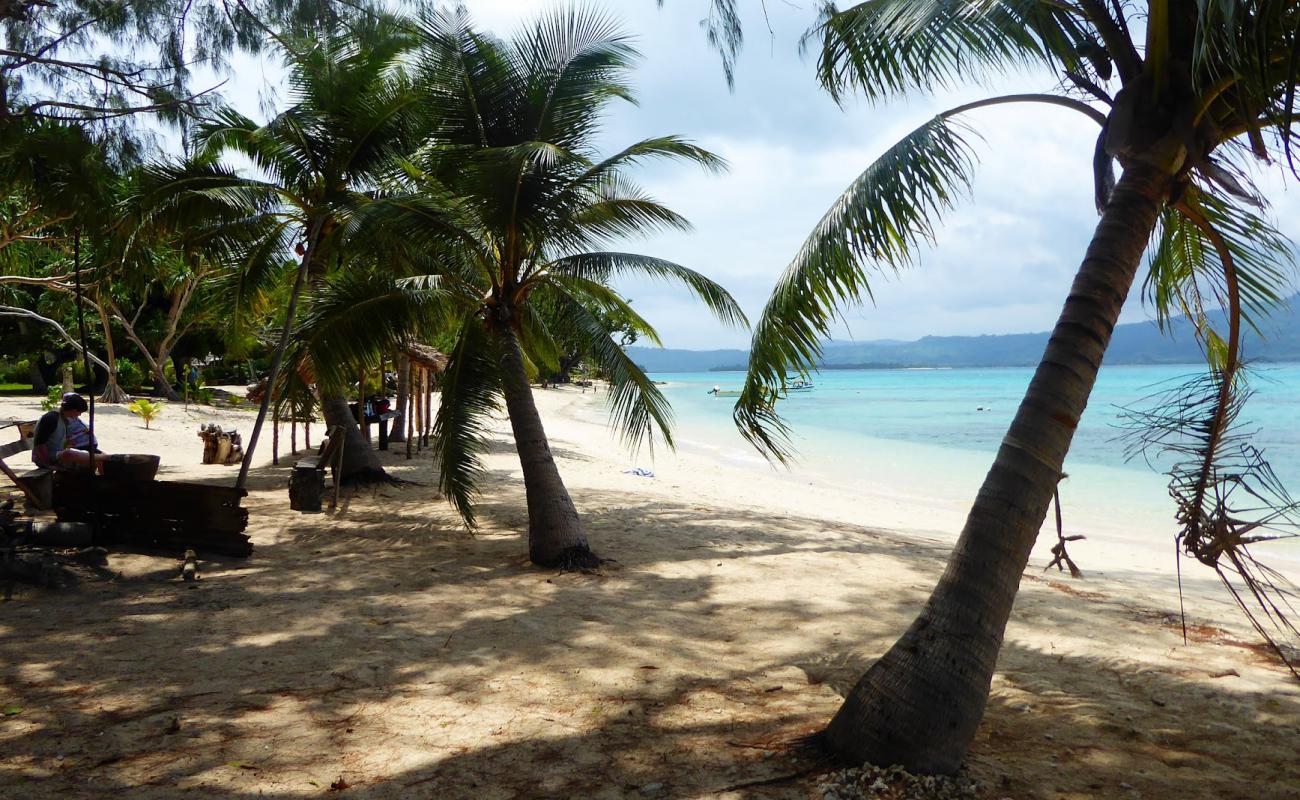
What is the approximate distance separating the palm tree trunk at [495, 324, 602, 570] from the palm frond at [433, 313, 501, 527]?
5.5 inches

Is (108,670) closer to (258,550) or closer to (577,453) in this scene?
(258,550)

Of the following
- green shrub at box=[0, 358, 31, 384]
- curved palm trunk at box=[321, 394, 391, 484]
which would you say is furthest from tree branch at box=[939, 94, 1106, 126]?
green shrub at box=[0, 358, 31, 384]

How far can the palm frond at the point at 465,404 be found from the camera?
7430 mm

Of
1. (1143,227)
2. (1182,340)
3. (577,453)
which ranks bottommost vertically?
(577,453)

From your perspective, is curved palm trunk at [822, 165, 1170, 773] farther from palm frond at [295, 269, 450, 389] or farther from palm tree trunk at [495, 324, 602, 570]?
palm frond at [295, 269, 450, 389]

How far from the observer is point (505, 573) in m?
7.14

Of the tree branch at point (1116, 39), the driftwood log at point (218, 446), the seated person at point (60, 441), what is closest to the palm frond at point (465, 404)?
the seated person at point (60, 441)

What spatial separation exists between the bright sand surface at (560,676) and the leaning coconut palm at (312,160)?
8.73 ft

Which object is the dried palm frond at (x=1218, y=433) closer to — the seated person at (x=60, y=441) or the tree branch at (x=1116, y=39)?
the tree branch at (x=1116, y=39)

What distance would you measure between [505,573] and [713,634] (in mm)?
2379

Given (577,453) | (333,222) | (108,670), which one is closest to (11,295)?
(577,453)

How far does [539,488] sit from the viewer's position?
297 inches

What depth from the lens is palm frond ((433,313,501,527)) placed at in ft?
24.4

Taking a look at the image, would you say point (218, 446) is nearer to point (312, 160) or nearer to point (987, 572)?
point (312, 160)
